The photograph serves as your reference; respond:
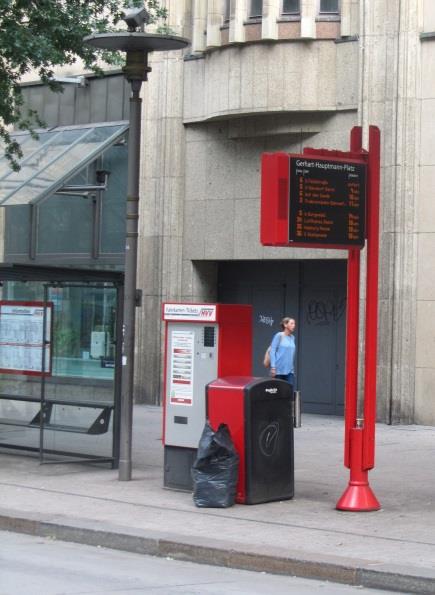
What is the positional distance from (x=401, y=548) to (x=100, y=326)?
582 centimetres

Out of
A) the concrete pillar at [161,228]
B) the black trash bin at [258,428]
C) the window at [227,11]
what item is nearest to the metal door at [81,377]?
the black trash bin at [258,428]

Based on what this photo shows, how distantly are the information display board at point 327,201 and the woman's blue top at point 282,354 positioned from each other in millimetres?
7378

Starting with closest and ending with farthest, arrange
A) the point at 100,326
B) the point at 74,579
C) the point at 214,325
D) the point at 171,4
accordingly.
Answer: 1. the point at 74,579
2. the point at 214,325
3. the point at 100,326
4. the point at 171,4

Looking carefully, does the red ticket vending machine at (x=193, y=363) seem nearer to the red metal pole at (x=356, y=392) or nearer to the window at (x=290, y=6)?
the red metal pole at (x=356, y=392)

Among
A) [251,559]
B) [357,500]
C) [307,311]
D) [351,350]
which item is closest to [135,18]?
[351,350]

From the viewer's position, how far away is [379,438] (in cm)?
1805

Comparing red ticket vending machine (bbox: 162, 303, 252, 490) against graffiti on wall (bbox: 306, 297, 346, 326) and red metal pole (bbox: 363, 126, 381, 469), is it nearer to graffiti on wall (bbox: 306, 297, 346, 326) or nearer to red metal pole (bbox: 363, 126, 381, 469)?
red metal pole (bbox: 363, 126, 381, 469)

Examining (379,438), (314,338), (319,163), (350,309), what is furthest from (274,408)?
(314,338)

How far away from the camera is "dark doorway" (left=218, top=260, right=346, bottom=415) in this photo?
21.5 metres

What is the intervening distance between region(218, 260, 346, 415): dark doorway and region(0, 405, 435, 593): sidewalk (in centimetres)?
613

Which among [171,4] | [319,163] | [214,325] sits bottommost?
[214,325]

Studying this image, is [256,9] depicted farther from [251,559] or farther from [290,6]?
[251,559]

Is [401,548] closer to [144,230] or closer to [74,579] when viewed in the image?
[74,579]

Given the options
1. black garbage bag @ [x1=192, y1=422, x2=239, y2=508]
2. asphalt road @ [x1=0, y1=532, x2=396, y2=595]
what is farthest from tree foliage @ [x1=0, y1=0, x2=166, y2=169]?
asphalt road @ [x1=0, y1=532, x2=396, y2=595]
